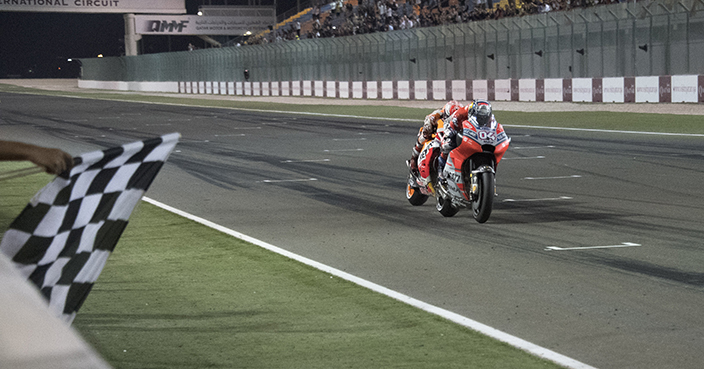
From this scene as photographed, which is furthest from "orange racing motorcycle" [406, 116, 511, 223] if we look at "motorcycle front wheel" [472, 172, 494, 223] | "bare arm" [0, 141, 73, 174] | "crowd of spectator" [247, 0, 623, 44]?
"crowd of spectator" [247, 0, 623, 44]

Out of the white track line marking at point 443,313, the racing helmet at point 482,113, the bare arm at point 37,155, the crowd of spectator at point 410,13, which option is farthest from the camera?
the crowd of spectator at point 410,13

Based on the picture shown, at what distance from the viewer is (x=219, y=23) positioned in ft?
298

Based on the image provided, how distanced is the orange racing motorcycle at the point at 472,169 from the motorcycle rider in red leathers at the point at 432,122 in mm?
140

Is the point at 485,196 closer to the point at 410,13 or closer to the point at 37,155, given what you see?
the point at 37,155

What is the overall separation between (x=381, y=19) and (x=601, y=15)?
18.8 metres

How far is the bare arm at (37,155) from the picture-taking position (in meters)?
2.71

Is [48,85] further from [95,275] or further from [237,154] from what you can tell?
[95,275]

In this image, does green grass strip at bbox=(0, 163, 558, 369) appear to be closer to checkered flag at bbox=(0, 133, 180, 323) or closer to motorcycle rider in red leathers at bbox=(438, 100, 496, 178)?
checkered flag at bbox=(0, 133, 180, 323)

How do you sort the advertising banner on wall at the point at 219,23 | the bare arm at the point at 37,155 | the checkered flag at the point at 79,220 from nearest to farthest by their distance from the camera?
the bare arm at the point at 37,155, the checkered flag at the point at 79,220, the advertising banner on wall at the point at 219,23

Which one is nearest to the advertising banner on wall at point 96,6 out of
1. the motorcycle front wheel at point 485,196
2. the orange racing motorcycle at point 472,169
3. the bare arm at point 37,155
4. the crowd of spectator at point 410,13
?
the crowd of spectator at point 410,13

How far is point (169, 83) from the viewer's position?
71.1 m

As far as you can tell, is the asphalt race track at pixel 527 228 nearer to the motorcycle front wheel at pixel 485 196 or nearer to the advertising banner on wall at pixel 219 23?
the motorcycle front wheel at pixel 485 196

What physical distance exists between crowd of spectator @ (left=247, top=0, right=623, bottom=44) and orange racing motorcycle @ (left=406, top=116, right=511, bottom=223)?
76.6 feet

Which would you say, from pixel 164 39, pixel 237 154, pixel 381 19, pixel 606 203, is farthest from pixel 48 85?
pixel 606 203
